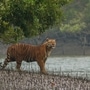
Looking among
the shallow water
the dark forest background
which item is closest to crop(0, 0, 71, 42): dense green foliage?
the dark forest background

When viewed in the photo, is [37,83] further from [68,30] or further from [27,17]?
[68,30]

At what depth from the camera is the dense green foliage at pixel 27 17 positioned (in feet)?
99.9

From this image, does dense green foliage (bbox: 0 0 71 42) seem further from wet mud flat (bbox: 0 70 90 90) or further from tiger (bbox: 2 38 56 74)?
wet mud flat (bbox: 0 70 90 90)

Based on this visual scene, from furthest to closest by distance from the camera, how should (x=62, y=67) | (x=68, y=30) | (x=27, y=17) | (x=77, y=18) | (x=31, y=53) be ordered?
(x=77, y=18), (x=68, y=30), (x=62, y=67), (x=27, y=17), (x=31, y=53)

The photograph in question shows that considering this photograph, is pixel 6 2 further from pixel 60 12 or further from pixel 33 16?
pixel 60 12

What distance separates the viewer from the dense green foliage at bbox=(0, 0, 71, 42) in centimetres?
3045

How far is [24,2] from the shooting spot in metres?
30.3

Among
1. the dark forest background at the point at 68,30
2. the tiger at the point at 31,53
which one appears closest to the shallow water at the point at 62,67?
the tiger at the point at 31,53

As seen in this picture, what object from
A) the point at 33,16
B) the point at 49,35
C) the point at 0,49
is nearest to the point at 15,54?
the point at 33,16

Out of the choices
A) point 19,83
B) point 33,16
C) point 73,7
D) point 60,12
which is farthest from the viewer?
point 73,7

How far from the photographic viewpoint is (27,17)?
3266 centimetres

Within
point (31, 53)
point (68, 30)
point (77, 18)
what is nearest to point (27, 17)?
point (31, 53)

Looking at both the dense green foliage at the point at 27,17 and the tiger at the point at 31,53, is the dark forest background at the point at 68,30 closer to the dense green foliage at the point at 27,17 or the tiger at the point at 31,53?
the dense green foliage at the point at 27,17

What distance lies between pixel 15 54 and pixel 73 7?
123m
